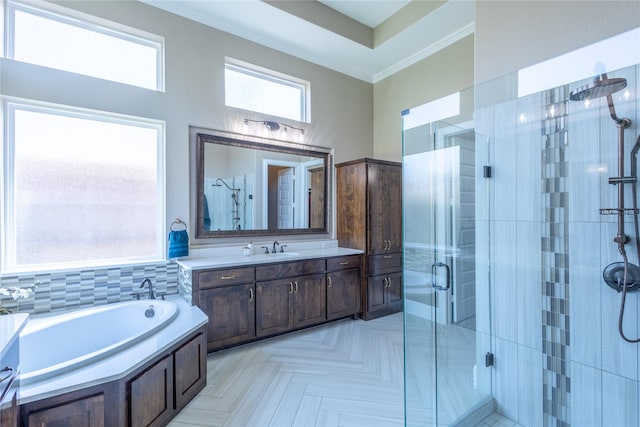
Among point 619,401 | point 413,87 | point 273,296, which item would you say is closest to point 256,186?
point 273,296

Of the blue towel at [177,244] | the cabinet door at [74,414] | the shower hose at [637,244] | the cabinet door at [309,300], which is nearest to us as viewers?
the cabinet door at [74,414]

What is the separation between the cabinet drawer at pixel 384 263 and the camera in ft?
12.1

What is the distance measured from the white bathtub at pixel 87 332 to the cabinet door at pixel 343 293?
5.43ft

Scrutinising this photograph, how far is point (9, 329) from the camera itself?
999mm

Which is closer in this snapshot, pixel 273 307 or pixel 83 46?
pixel 83 46

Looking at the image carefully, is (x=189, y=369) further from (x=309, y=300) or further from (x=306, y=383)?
(x=309, y=300)

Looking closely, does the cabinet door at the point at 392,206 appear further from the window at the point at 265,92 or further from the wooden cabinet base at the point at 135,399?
the wooden cabinet base at the point at 135,399

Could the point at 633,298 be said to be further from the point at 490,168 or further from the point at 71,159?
the point at 71,159

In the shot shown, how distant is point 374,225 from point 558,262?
2066 millimetres

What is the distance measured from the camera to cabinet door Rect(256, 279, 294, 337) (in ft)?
9.66

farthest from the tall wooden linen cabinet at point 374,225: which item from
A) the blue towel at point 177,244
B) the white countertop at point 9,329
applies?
the white countertop at point 9,329

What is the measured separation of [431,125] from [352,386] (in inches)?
81.6

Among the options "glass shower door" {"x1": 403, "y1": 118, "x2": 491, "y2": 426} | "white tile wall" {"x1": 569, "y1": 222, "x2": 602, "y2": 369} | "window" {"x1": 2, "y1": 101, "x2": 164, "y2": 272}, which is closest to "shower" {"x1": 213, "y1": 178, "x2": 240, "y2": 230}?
"window" {"x1": 2, "y1": 101, "x2": 164, "y2": 272}

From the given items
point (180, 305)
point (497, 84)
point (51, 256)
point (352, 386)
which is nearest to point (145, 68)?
point (51, 256)
